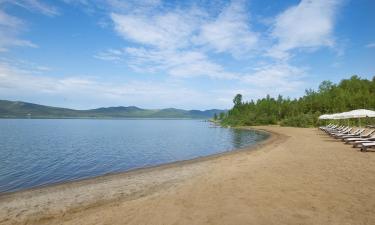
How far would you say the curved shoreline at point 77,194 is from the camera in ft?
35.8

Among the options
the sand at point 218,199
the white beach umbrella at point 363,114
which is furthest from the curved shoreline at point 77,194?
the white beach umbrella at point 363,114

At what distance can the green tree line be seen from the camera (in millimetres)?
72812

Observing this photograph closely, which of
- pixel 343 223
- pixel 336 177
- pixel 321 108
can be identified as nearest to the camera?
pixel 343 223

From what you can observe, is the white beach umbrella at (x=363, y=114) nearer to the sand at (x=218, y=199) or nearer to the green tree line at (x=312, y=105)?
the sand at (x=218, y=199)

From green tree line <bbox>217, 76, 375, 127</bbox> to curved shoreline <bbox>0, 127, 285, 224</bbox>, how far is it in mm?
64847

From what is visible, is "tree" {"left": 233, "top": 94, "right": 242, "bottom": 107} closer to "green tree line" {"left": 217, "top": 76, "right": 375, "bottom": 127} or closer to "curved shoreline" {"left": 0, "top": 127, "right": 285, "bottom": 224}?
"green tree line" {"left": 217, "top": 76, "right": 375, "bottom": 127}

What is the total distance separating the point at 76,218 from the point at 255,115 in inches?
3802

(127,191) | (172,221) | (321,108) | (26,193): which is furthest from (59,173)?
(321,108)

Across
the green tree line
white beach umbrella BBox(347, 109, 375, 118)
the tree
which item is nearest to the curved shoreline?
white beach umbrella BBox(347, 109, 375, 118)

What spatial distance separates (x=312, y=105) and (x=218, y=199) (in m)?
81.9

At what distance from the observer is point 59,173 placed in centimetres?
2009

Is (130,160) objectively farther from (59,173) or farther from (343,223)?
(343,223)

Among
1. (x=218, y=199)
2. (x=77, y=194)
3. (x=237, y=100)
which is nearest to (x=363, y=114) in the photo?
(x=218, y=199)

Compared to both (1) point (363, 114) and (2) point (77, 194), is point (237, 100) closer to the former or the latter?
(1) point (363, 114)
